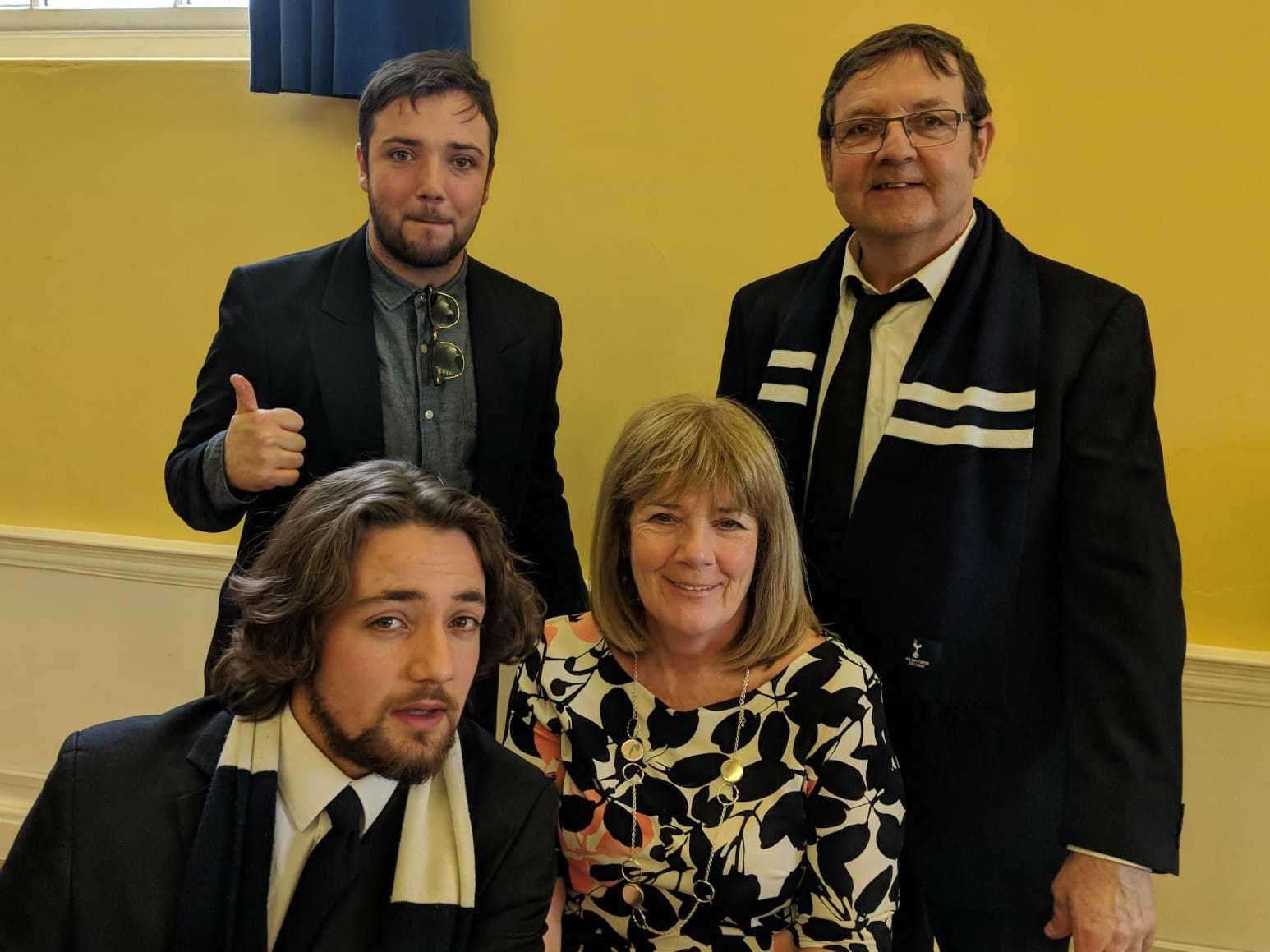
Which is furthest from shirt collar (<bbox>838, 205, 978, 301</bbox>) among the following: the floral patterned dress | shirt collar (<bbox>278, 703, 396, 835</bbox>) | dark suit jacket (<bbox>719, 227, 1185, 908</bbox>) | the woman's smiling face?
shirt collar (<bbox>278, 703, 396, 835</bbox>)

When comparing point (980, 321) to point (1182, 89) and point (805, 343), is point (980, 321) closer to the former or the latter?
point (805, 343)

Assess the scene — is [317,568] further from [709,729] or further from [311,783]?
[709,729]

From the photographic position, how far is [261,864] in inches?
57.6

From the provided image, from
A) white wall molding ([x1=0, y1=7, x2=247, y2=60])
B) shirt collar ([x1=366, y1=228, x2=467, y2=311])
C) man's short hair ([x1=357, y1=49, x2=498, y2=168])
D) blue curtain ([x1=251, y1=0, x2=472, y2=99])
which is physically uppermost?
white wall molding ([x1=0, y1=7, x2=247, y2=60])

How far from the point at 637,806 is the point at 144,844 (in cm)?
64

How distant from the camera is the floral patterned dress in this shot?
5.55 ft

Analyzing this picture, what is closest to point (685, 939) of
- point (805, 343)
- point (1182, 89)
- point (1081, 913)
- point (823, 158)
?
point (1081, 913)

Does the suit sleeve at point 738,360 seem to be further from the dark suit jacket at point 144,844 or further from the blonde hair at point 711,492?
the dark suit jacket at point 144,844

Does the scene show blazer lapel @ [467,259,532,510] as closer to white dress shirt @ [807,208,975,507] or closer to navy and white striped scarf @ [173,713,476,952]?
white dress shirt @ [807,208,975,507]

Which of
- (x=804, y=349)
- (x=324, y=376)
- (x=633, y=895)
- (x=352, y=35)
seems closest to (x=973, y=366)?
(x=804, y=349)

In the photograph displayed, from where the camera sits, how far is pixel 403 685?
1.51 meters

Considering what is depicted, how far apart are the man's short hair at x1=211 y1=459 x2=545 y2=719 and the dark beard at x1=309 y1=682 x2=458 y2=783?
0.28 ft

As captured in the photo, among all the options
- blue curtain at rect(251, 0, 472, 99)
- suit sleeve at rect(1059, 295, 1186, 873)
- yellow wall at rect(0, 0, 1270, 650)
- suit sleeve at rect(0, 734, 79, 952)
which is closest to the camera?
suit sleeve at rect(0, 734, 79, 952)

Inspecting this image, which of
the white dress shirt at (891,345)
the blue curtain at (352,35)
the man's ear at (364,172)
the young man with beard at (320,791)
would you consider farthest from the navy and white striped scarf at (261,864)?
the blue curtain at (352,35)
